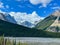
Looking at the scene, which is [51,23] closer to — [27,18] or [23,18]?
[27,18]

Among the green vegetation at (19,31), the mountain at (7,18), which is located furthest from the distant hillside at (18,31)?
the mountain at (7,18)

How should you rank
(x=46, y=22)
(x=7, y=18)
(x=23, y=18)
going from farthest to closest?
(x=23, y=18) → (x=7, y=18) → (x=46, y=22)

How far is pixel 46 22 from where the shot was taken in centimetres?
802

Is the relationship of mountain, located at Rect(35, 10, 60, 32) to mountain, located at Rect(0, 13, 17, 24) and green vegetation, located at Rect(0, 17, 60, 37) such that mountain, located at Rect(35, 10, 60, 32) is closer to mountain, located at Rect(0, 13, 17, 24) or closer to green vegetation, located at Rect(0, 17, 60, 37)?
green vegetation, located at Rect(0, 17, 60, 37)

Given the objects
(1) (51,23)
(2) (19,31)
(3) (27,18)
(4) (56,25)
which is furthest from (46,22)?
(2) (19,31)

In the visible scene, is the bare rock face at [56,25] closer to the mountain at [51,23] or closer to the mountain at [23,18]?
the mountain at [51,23]

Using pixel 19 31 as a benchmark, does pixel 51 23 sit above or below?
above

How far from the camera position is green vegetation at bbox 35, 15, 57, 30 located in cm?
802

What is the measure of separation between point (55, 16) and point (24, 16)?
109cm

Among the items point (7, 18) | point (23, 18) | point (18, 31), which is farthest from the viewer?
point (18, 31)

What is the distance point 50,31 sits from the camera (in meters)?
8.40

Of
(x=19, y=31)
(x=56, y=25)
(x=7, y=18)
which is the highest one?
(x=7, y=18)

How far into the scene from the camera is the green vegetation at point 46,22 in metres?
8.02

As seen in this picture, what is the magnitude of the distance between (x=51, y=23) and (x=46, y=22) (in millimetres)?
329
